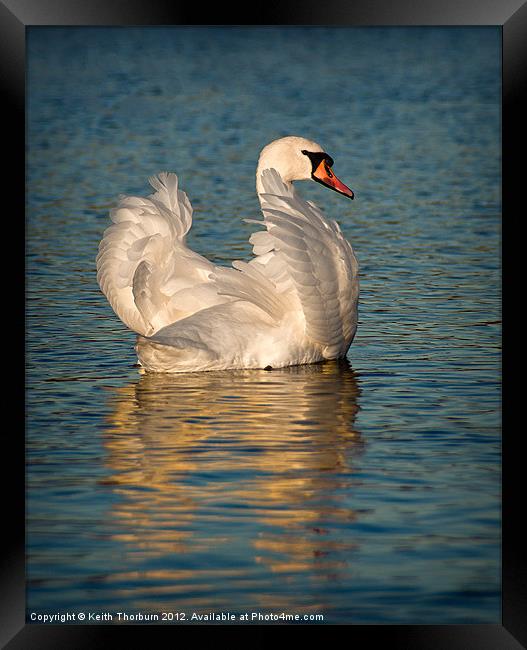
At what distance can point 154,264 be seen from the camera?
38.2 ft

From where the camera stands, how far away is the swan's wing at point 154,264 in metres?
11.6

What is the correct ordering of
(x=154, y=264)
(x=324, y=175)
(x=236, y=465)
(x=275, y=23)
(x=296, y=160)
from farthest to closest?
(x=324, y=175), (x=296, y=160), (x=154, y=264), (x=236, y=465), (x=275, y=23)

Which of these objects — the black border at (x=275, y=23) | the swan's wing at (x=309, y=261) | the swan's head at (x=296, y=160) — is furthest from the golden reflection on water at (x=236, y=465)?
the swan's head at (x=296, y=160)

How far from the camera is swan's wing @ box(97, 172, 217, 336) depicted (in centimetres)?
1164

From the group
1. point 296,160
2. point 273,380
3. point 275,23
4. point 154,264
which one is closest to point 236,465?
point 273,380

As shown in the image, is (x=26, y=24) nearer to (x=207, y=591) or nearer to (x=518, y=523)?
(x=207, y=591)

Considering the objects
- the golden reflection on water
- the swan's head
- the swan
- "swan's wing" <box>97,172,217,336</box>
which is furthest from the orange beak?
the golden reflection on water

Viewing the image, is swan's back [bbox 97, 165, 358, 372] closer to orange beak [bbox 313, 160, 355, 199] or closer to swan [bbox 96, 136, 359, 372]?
swan [bbox 96, 136, 359, 372]

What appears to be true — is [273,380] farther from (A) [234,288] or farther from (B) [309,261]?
(B) [309,261]

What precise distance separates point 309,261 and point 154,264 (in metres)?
1.19

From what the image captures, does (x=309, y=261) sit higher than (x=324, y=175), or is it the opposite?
(x=324, y=175)

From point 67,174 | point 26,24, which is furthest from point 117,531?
point 67,174

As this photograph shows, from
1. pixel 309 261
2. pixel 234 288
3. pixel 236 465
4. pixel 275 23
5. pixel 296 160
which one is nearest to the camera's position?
pixel 275 23

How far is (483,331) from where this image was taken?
12.8 m
